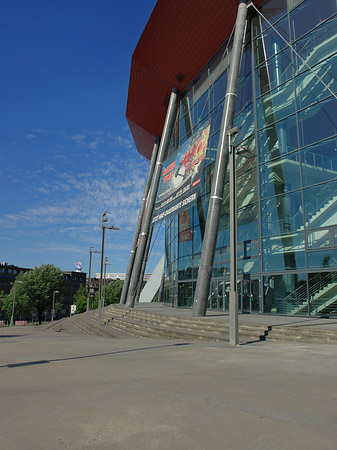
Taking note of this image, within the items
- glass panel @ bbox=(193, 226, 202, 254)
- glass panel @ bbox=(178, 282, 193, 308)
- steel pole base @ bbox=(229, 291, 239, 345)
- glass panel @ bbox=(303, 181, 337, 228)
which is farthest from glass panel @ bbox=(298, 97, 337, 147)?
glass panel @ bbox=(178, 282, 193, 308)

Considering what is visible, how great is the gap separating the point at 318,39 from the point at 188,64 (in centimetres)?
1342

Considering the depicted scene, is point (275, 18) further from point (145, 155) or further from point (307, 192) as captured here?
point (145, 155)

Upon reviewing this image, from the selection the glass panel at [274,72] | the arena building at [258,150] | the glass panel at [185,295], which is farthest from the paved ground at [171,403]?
the glass panel at [185,295]

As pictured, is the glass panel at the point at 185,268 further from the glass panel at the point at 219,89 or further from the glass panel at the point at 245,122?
the glass panel at the point at 219,89

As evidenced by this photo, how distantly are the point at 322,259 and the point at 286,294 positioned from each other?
2952 mm

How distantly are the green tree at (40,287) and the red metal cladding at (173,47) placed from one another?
147 feet

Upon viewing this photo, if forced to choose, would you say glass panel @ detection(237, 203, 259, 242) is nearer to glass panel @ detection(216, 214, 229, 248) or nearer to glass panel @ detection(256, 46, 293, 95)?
glass panel @ detection(216, 214, 229, 248)

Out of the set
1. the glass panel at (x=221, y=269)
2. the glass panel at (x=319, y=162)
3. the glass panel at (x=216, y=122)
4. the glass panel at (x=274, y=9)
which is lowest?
the glass panel at (x=221, y=269)

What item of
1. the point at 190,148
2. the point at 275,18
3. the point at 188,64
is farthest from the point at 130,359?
the point at 188,64

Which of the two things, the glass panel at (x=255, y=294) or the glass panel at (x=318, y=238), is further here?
the glass panel at (x=255, y=294)

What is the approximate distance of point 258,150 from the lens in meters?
22.6

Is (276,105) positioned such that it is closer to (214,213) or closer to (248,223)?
(248,223)

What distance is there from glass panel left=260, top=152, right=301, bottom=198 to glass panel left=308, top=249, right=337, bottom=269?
402 cm

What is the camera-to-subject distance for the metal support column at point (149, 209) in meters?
30.8
